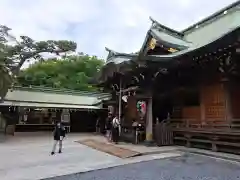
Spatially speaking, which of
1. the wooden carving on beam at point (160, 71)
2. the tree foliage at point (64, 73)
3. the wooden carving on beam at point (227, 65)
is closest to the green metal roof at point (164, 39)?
the wooden carving on beam at point (160, 71)

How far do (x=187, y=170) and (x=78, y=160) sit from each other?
168 inches

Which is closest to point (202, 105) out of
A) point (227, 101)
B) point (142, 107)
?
point (227, 101)

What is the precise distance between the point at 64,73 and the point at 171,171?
40529 mm

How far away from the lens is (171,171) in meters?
8.43

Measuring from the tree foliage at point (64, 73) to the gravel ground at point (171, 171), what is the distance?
33.5m

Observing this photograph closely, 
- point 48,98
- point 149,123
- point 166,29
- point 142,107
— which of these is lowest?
point 149,123

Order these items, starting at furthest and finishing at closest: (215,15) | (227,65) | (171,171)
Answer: (215,15), (227,65), (171,171)

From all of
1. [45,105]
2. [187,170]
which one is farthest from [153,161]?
[45,105]

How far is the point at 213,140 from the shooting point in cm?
1230

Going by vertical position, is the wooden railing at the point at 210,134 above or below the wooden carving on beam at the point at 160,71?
below

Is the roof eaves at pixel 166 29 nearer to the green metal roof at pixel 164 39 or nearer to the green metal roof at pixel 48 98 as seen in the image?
the green metal roof at pixel 164 39

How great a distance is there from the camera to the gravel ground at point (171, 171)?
7695 millimetres

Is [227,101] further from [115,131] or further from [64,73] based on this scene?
[64,73]

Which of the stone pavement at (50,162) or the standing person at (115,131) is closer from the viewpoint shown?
the stone pavement at (50,162)
